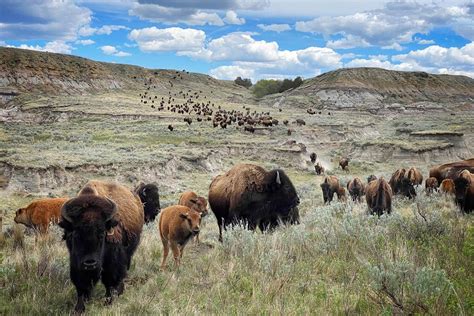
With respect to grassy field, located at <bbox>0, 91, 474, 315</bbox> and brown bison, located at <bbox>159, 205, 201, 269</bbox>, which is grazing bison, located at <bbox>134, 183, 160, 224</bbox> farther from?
brown bison, located at <bbox>159, 205, 201, 269</bbox>

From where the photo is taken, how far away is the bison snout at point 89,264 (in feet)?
18.1

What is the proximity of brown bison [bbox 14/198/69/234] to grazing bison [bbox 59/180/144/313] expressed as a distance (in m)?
5.66

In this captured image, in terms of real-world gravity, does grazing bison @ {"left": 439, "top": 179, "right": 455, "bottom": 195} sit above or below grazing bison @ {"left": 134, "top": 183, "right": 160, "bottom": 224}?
above

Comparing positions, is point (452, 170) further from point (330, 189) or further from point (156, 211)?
point (156, 211)

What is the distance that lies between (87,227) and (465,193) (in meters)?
11.6

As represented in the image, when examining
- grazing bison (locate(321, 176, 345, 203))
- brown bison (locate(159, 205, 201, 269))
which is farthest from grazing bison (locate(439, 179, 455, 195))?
brown bison (locate(159, 205, 201, 269))

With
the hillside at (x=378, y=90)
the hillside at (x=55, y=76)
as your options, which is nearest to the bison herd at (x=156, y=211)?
the hillside at (x=55, y=76)

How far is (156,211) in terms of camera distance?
49.5ft

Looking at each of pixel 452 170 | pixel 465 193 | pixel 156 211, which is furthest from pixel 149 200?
pixel 452 170

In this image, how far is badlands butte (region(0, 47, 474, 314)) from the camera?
593cm

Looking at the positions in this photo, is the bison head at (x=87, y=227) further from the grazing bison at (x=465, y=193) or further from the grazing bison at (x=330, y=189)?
the grazing bison at (x=330, y=189)

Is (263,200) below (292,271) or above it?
above

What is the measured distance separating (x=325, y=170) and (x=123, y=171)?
1906 centimetres

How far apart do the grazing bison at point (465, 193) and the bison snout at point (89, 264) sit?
36.4 ft
